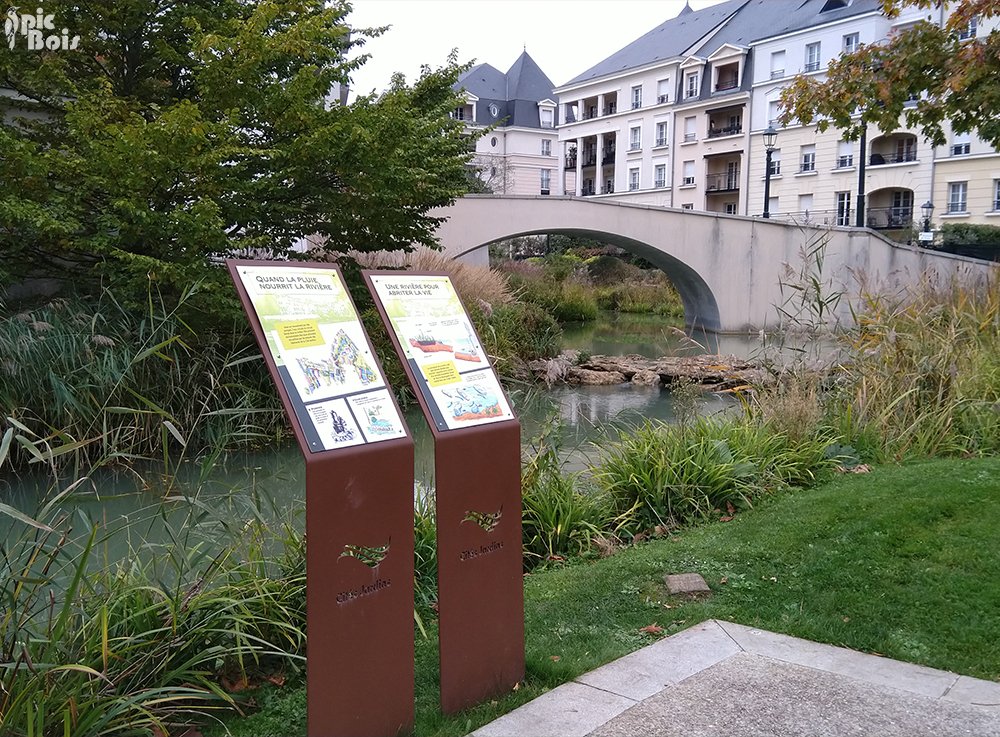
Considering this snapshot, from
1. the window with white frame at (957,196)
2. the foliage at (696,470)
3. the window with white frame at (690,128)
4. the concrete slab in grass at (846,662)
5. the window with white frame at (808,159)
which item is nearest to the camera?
the concrete slab in grass at (846,662)

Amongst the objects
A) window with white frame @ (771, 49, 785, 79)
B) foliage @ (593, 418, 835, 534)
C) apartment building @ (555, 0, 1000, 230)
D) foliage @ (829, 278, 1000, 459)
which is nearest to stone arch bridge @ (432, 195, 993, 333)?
apartment building @ (555, 0, 1000, 230)

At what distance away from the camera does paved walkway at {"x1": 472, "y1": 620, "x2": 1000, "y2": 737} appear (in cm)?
268

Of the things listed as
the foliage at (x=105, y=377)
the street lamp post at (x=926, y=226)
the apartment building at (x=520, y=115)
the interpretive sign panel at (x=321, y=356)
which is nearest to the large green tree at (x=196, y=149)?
the foliage at (x=105, y=377)

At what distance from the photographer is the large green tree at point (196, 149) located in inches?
300

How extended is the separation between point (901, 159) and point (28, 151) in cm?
3492

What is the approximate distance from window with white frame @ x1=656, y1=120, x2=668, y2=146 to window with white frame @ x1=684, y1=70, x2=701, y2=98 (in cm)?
200

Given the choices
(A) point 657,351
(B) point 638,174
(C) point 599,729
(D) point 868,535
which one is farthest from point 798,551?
(B) point 638,174

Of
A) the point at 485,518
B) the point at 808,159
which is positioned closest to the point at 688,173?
the point at 808,159

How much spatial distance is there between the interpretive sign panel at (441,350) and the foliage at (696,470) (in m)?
2.50

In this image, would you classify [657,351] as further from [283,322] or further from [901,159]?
[901,159]

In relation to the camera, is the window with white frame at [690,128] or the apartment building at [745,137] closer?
the apartment building at [745,137]

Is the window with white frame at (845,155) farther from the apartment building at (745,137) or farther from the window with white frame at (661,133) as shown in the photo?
the window with white frame at (661,133)

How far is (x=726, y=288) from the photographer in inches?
950

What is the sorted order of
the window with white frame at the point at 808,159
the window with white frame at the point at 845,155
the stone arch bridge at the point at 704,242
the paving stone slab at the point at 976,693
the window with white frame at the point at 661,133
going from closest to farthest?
the paving stone slab at the point at 976,693
the stone arch bridge at the point at 704,242
the window with white frame at the point at 845,155
the window with white frame at the point at 808,159
the window with white frame at the point at 661,133
